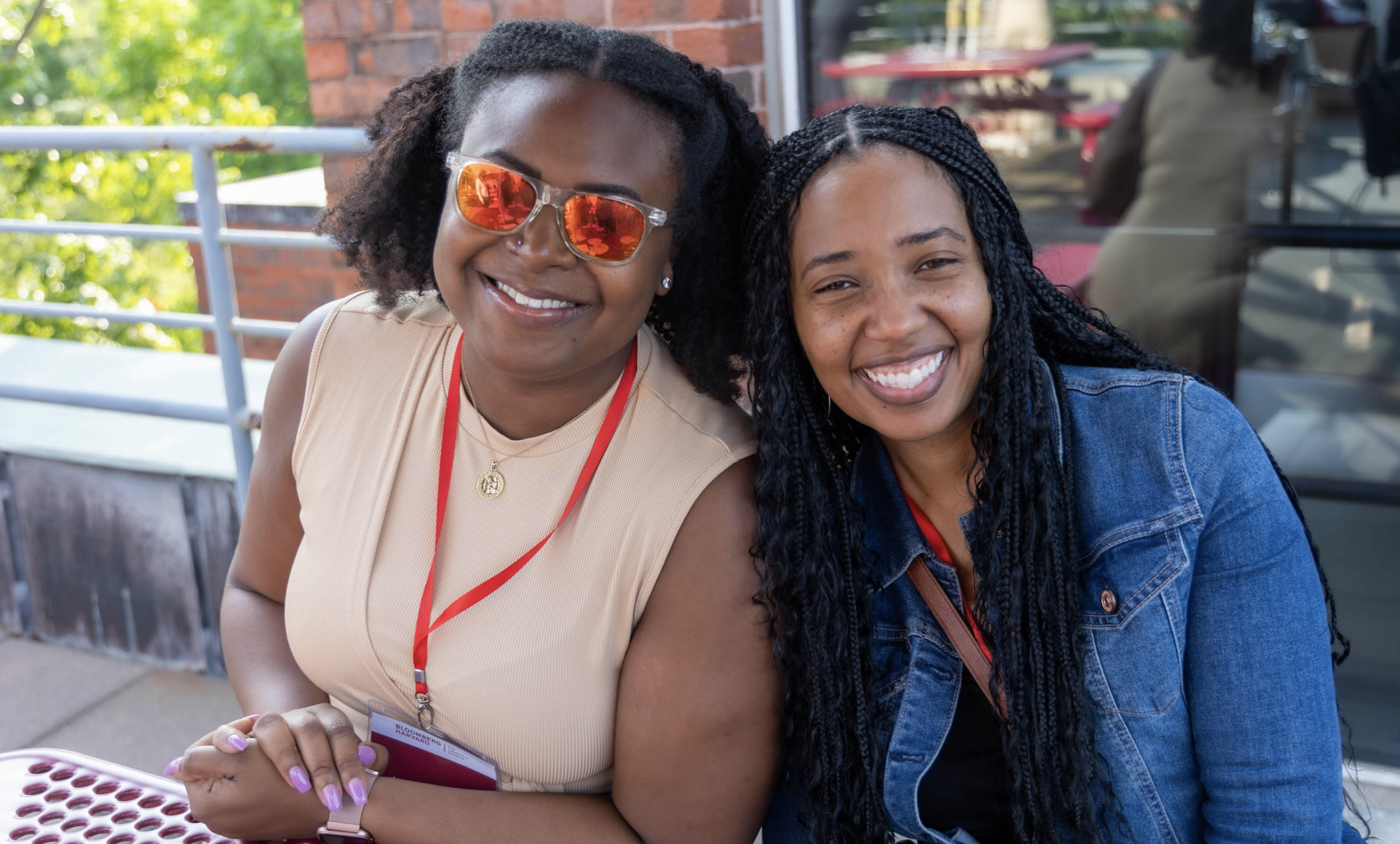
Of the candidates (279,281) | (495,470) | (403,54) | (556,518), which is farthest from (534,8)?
(279,281)

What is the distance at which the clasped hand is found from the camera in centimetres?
169

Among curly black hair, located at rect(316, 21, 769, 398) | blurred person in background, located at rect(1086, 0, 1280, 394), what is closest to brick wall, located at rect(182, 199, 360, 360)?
blurred person in background, located at rect(1086, 0, 1280, 394)

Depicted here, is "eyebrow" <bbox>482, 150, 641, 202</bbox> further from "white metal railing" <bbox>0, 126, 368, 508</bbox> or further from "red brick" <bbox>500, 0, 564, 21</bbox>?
"red brick" <bbox>500, 0, 564, 21</bbox>

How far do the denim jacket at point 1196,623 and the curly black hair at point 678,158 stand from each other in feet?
1.93

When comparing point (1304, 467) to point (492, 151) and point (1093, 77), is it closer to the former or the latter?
point (1093, 77)

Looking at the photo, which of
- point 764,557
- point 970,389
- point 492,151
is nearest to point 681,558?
point 764,557

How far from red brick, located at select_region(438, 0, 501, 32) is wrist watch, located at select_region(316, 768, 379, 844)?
2209 mm

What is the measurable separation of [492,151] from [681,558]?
26.8 inches

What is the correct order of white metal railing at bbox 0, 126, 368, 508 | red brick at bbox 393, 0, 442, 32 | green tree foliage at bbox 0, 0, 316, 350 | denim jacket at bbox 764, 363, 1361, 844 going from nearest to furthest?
denim jacket at bbox 764, 363, 1361, 844 < white metal railing at bbox 0, 126, 368, 508 < red brick at bbox 393, 0, 442, 32 < green tree foliage at bbox 0, 0, 316, 350

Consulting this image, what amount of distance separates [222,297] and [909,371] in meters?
2.17

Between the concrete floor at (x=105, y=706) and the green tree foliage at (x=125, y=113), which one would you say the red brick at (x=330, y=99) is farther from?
the concrete floor at (x=105, y=706)

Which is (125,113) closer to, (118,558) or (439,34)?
(118,558)

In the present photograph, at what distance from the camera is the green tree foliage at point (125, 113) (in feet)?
44.9

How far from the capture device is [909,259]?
67.6 inches
